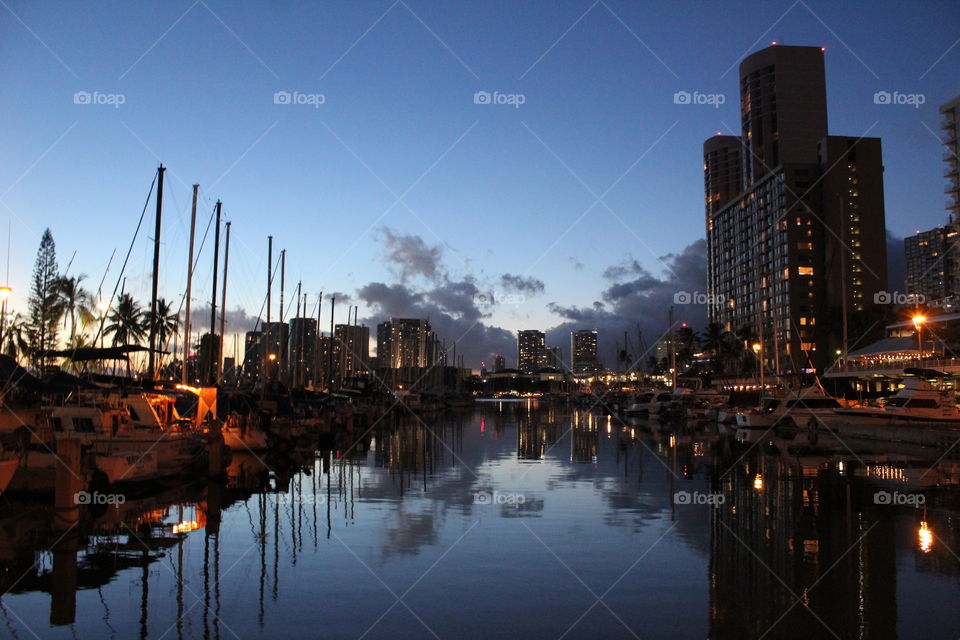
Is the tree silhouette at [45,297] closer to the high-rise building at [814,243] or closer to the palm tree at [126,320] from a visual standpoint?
the palm tree at [126,320]

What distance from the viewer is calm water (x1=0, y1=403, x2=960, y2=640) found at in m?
11.6

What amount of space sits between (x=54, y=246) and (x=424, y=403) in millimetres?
62715

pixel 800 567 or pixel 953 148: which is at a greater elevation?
pixel 953 148

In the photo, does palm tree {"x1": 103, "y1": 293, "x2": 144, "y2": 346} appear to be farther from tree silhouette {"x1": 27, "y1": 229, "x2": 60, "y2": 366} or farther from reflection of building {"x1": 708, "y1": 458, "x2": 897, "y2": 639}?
reflection of building {"x1": 708, "y1": 458, "x2": 897, "y2": 639}

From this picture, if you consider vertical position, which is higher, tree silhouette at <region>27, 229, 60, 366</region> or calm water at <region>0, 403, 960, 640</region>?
tree silhouette at <region>27, 229, 60, 366</region>

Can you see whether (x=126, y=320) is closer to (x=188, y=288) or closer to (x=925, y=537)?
(x=188, y=288)

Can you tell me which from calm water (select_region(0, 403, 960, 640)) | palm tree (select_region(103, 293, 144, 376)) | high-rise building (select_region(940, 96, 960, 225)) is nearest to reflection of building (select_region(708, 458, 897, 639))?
calm water (select_region(0, 403, 960, 640))

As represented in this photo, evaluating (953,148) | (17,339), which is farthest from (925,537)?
(953,148)

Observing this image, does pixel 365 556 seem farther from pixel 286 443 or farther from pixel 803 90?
pixel 803 90

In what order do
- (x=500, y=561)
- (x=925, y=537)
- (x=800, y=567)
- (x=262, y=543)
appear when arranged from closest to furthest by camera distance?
(x=800, y=567) < (x=500, y=561) < (x=925, y=537) < (x=262, y=543)

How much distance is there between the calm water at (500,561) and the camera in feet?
38.0

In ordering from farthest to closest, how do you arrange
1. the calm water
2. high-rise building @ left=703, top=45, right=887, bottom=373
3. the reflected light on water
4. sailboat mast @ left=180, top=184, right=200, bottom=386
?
high-rise building @ left=703, top=45, right=887, bottom=373 < sailboat mast @ left=180, top=184, right=200, bottom=386 < the reflected light on water < the calm water

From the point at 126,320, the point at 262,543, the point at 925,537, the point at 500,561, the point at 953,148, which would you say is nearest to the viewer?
the point at 500,561

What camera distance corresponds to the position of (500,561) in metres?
15.5
